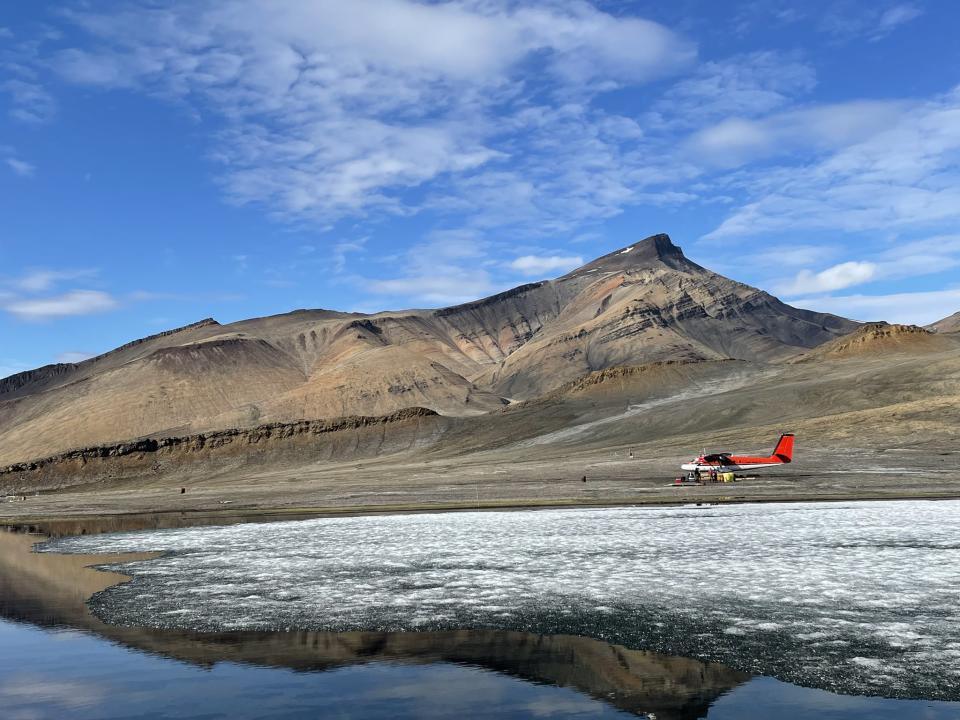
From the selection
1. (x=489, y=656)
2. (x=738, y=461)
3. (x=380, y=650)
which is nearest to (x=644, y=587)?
(x=489, y=656)

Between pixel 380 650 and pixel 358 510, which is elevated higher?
pixel 380 650

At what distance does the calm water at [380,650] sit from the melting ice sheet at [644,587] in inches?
4.5

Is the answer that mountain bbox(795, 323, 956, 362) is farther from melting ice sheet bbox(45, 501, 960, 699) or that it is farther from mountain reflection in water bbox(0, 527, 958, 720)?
mountain reflection in water bbox(0, 527, 958, 720)

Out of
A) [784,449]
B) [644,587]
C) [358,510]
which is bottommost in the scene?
[358,510]

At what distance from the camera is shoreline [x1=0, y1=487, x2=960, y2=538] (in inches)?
1690

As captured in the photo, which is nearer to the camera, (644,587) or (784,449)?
(644,587)

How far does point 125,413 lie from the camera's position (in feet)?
601

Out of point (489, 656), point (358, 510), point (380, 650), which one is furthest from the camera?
point (358, 510)

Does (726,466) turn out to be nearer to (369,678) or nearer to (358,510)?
(358,510)

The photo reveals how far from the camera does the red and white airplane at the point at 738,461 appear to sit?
56188 mm

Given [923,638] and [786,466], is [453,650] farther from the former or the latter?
[786,466]

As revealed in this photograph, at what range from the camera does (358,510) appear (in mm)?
48500

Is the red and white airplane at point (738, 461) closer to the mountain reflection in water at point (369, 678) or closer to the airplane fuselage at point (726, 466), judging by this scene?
the airplane fuselage at point (726, 466)

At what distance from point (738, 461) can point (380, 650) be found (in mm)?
49144
